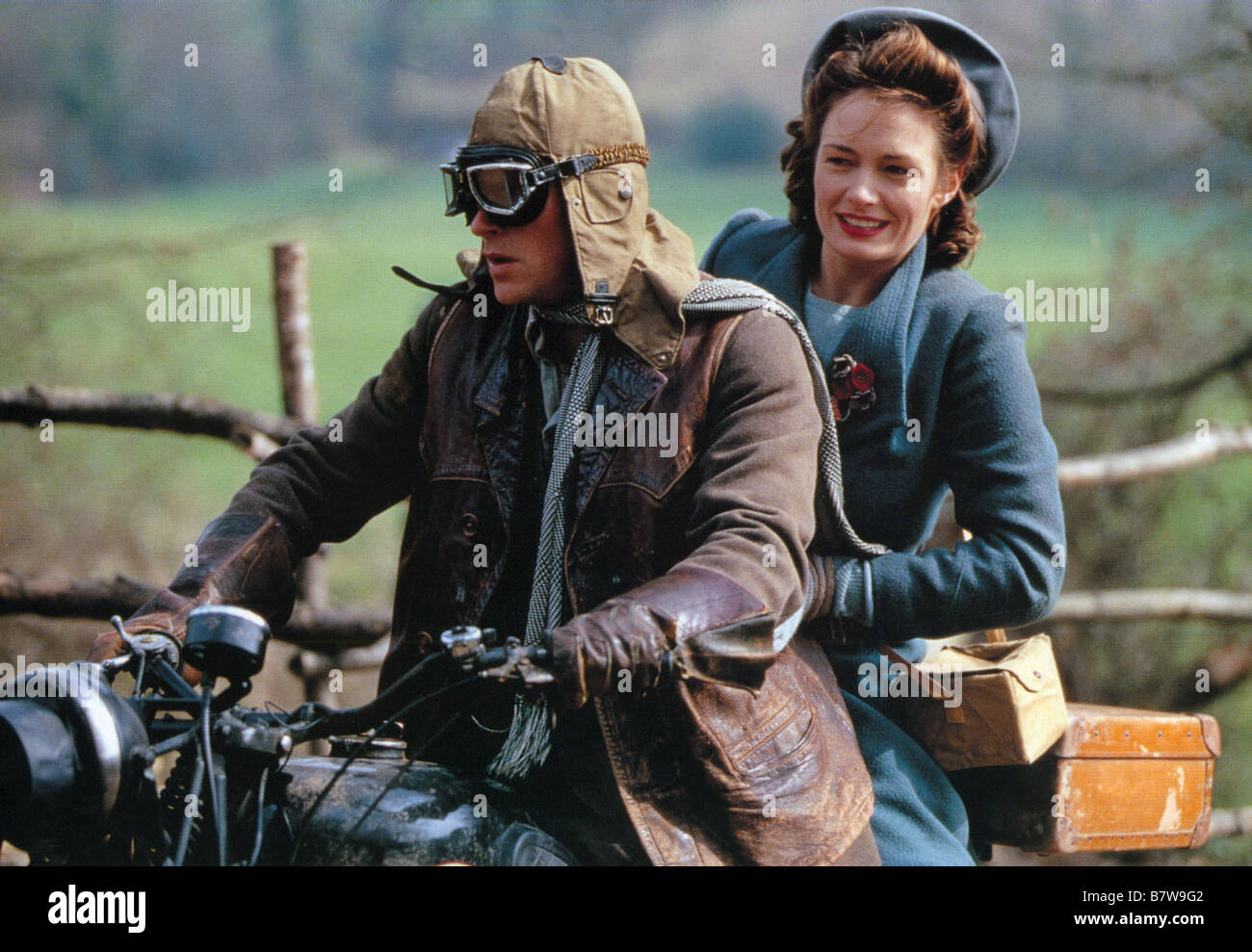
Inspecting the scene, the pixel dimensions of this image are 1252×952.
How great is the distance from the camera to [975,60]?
362 cm

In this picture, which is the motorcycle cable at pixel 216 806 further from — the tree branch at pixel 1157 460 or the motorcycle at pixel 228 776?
the tree branch at pixel 1157 460

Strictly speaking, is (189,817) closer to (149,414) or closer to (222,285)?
(149,414)

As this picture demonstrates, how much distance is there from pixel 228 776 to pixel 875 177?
1882 mm

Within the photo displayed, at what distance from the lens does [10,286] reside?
27.3ft

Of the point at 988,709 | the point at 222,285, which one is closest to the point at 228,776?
the point at 988,709

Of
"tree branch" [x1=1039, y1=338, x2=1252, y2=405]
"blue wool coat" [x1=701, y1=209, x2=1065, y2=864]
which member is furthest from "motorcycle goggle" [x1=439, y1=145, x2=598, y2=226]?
"tree branch" [x1=1039, y1=338, x2=1252, y2=405]

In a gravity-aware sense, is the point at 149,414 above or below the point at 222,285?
below

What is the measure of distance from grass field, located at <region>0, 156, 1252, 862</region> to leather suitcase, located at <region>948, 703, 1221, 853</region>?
203 inches

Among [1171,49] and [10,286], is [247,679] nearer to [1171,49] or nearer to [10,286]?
[10,286]

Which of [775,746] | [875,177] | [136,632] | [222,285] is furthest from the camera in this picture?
[222,285]

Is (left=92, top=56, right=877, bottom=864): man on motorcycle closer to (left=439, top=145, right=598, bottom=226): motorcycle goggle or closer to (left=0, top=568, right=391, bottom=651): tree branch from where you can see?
(left=439, top=145, right=598, bottom=226): motorcycle goggle

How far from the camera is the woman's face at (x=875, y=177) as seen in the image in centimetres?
343

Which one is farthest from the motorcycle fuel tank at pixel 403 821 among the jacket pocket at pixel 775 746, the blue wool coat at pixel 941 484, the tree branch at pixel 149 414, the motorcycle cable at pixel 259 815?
the tree branch at pixel 149 414

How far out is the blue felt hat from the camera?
3564 mm
